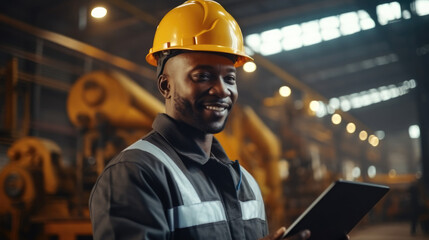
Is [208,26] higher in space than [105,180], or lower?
higher

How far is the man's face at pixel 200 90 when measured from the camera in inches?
64.6

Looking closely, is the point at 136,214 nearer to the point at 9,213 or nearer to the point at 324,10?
the point at 9,213

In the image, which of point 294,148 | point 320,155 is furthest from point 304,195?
point 320,155

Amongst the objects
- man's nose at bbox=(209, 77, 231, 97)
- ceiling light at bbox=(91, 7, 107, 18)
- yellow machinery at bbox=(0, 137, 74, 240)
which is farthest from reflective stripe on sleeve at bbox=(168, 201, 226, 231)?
yellow machinery at bbox=(0, 137, 74, 240)

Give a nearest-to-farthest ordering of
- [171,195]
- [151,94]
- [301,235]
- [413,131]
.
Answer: [301,235]
[171,195]
[151,94]
[413,131]

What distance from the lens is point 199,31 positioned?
5.79ft

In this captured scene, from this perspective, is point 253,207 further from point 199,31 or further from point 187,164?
point 199,31

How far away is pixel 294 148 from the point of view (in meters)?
10.8

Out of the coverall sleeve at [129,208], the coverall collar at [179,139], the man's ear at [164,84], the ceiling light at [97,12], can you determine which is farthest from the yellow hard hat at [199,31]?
the ceiling light at [97,12]

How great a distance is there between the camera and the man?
1314 mm

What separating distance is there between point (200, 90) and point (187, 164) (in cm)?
29

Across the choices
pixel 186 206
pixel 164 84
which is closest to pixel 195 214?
pixel 186 206

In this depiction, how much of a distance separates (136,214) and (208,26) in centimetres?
87

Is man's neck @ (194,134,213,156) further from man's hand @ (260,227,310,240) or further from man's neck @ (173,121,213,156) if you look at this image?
man's hand @ (260,227,310,240)
